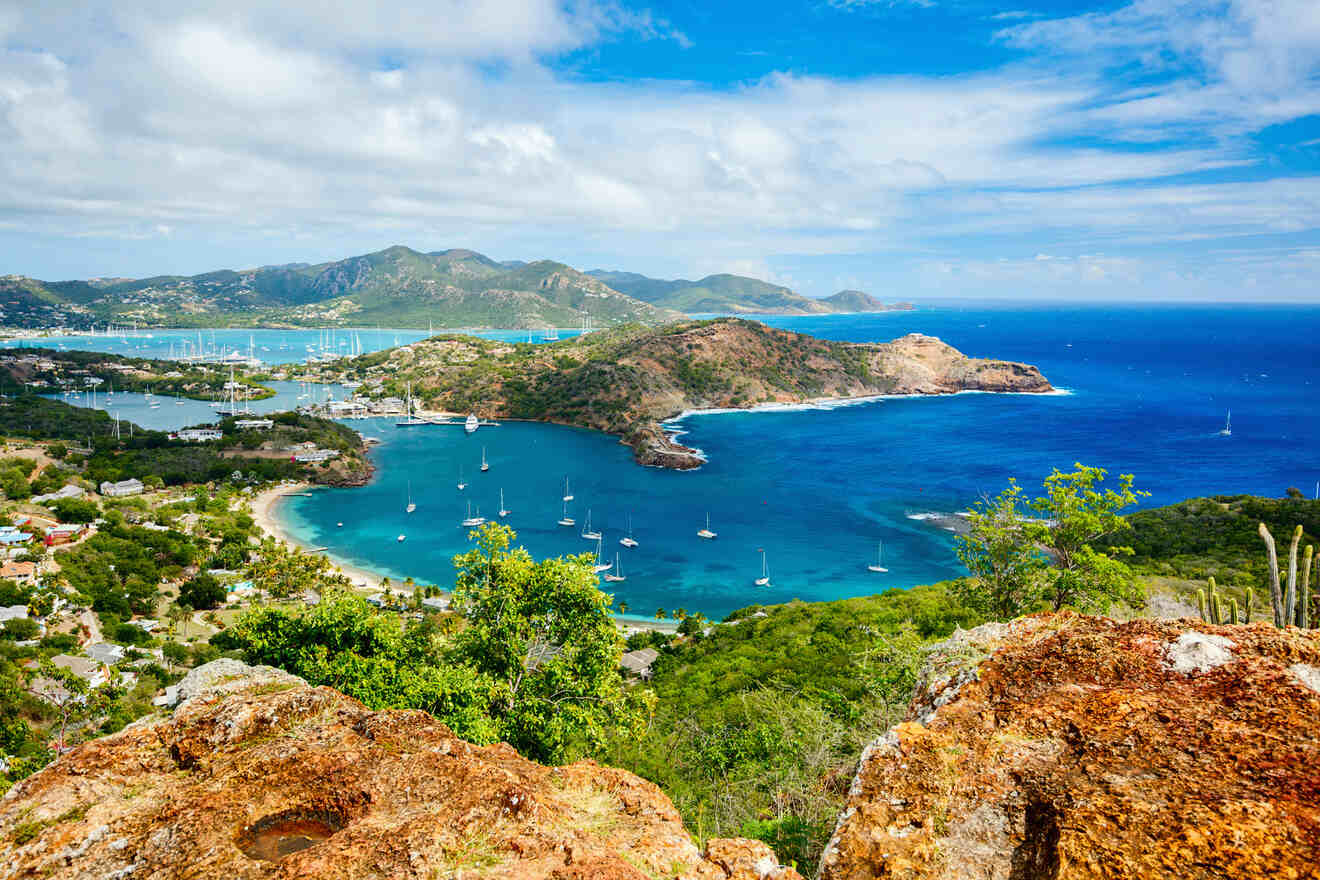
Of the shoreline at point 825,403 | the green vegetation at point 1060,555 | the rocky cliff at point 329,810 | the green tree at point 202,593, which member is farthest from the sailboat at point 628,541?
the rocky cliff at point 329,810

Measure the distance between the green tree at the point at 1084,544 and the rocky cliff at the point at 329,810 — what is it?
1443 cm

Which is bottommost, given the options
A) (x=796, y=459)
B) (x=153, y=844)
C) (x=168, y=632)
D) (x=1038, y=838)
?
(x=168, y=632)

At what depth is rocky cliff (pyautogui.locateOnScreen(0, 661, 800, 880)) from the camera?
520cm

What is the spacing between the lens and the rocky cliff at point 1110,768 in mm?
4039

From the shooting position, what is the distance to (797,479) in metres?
78.2

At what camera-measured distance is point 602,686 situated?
12.2 metres

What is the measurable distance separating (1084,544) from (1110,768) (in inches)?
593

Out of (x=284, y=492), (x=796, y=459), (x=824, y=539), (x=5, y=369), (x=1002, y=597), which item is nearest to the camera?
(x=1002, y=597)

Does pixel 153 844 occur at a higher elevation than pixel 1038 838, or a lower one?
lower

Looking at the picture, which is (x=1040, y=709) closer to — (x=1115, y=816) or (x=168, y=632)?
(x=1115, y=816)

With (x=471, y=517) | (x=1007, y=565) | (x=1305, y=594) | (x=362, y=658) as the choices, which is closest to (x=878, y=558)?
(x=1007, y=565)

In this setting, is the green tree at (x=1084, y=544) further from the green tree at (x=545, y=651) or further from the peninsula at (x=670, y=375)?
the peninsula at (x=670, y=375)

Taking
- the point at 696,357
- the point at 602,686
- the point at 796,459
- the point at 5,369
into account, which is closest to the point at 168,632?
the point at 602,686

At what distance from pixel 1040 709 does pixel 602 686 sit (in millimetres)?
7962
